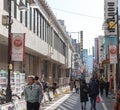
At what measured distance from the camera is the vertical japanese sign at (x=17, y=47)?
68.1 ft

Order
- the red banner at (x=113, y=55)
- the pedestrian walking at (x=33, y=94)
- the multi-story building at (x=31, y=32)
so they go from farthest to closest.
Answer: the red banner at (x=113, y=55) → the multi-story building at (x=31, y=32) → the pedestrian walking at (x=33, y=94)

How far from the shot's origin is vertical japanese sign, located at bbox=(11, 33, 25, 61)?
2077cm

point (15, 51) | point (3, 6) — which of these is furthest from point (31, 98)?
point (3, 6)

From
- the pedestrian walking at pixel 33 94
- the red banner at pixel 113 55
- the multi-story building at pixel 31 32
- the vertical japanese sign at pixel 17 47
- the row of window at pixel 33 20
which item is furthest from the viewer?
the red banner at pixel 113 55

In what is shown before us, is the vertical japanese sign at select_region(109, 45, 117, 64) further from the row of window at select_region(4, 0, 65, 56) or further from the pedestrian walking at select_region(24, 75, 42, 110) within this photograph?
the pedestrian walking at select_region(24, 75, 42, 110)

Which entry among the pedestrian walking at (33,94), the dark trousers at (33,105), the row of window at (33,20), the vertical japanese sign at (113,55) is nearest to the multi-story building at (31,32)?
the row of window at (33,20)

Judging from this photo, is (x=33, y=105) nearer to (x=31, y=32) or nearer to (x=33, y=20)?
(x=31, y=32)

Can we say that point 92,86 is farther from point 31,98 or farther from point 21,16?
point 21,16

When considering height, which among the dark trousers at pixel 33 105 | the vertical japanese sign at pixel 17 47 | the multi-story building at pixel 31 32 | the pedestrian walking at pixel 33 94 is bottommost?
the dark trousers at pixel 33 105

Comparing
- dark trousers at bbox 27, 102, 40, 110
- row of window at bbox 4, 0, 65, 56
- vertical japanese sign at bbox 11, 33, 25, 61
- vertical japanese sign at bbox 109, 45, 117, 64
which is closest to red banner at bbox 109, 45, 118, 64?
vertical japanese sign at bbox 109, 45, 117, 64

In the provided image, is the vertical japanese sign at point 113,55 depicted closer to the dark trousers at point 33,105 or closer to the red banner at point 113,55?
the red banner at point 113,55

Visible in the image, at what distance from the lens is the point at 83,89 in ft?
69.6

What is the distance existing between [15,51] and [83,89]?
3.71 meters

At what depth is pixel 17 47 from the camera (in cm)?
2138
